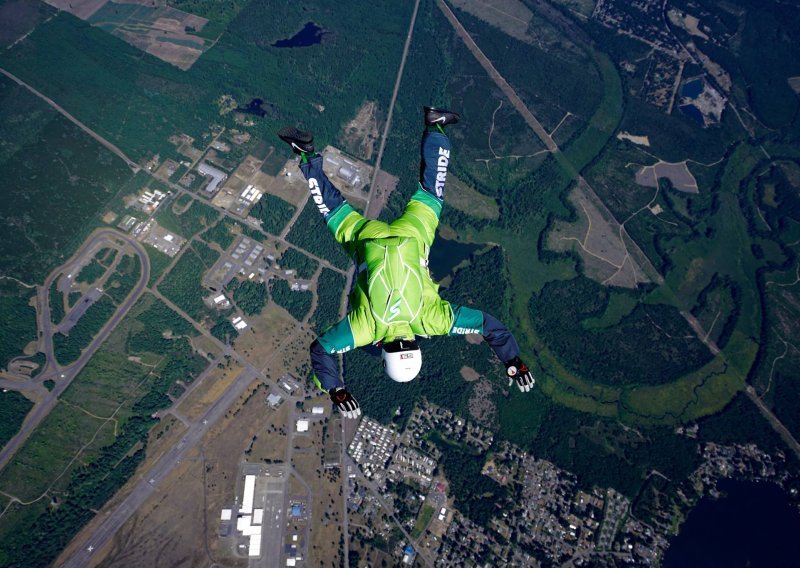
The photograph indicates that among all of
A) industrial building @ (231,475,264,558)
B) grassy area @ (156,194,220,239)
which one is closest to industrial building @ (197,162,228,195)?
grassy area @ (156,194,220,239)

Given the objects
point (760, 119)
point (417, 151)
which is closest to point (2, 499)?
point (417, 151)

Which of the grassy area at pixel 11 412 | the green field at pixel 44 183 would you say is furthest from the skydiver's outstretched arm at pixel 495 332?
the green field at pixel 44 183

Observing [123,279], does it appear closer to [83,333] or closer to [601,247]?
[83,333]

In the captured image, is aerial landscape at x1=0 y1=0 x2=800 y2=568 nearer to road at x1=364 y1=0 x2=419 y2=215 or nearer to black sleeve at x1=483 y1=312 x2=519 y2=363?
road at x1=364 y1=0 x2=419 y2=215

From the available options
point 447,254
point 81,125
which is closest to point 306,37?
point 81,125

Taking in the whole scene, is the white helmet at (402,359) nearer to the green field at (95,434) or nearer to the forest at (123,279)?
the green field at (95,434)

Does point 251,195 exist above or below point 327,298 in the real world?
above
